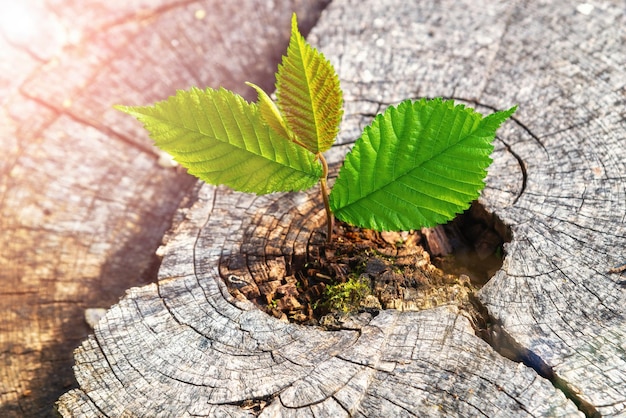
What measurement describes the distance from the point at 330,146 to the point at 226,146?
281 millimetres

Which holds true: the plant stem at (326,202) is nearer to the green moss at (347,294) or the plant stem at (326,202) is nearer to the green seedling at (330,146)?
the green seedling at (330,146)

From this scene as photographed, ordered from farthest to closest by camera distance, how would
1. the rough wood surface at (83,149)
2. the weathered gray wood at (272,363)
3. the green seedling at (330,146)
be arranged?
1. the rough wood surface at (83,149)
2. the green seedling at (330,146)
3. the weathered gray wood at (272,363)

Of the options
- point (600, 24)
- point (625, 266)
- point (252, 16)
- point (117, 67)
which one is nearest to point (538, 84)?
point (600, 24)

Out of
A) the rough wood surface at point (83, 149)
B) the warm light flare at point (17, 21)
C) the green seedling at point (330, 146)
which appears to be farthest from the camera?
the warm light flare at point (17, 21)

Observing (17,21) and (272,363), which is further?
(17,21)

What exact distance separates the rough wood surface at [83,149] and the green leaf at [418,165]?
0.90 metres

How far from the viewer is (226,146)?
1.67 meters

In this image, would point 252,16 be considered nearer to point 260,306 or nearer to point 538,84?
point 538,84

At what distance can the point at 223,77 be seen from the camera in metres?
2.60

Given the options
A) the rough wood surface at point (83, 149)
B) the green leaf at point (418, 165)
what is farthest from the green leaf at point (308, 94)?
the rough wood surface at point (83, 149)

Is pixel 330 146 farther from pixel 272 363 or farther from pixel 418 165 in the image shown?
pixel 272 363

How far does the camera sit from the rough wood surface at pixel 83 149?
2.04m

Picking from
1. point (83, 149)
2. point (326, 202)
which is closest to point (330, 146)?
point (326, 202)

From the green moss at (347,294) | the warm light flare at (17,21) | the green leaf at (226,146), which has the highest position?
the warm light flare at (17,21)
